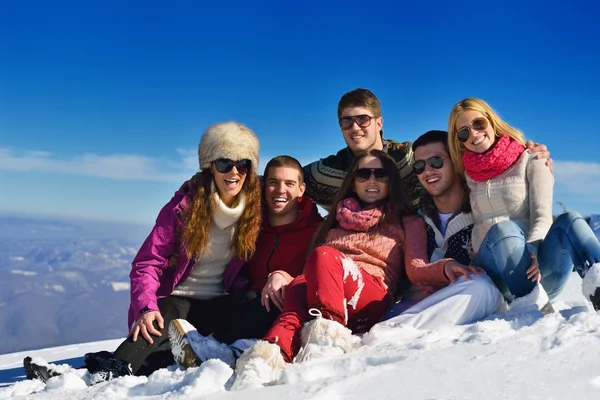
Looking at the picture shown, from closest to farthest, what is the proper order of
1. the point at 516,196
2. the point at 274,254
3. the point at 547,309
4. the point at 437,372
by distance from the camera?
1. the point at 437,372
2. the point at 547,309
3. the point at 516,196
4. the point at 274,254

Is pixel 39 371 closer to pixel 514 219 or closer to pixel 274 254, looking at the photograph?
pixel 274 254

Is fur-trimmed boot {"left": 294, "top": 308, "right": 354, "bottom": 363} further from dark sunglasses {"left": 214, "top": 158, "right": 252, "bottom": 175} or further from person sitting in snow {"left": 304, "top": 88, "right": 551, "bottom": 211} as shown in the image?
person sitting in snow {"left": 304, "top": 88, "right": 551, "bottom": 211}

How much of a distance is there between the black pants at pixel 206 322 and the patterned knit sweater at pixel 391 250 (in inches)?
28.3

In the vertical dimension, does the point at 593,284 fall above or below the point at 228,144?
below

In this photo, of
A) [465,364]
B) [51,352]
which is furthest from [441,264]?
[51,352]

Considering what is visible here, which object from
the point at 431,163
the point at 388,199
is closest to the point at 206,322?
the point at 388,199

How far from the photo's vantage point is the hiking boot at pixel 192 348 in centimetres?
339

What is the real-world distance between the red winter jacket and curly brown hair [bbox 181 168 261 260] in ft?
0.42

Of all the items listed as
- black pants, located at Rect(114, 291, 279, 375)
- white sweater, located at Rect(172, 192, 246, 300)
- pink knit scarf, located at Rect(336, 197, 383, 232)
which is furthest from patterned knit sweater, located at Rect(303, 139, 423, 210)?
black pants, located at Rect(114, 291, 279, 375)

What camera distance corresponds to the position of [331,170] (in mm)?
5648

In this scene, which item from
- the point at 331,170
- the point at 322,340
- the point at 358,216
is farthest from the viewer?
the point at 331,170

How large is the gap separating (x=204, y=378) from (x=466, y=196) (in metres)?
2.51

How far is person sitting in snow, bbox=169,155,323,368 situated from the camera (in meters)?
4.11

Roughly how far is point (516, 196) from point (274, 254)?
74.8 inches
